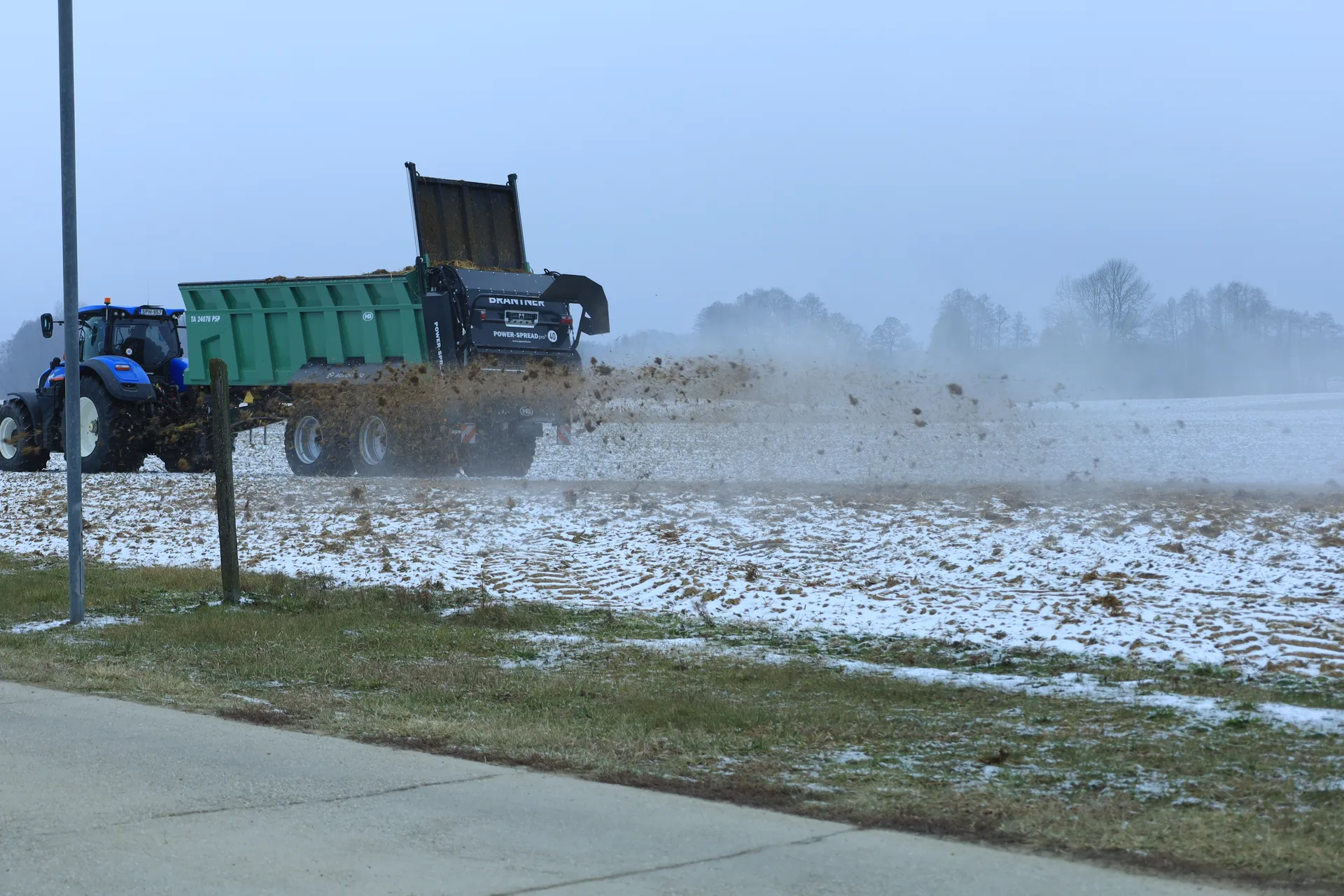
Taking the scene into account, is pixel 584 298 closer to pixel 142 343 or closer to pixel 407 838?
pixel 142 343

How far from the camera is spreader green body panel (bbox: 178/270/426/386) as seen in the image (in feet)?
67.9

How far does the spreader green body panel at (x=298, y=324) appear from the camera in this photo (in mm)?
20688

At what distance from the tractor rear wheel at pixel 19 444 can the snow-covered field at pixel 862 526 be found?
2.63 metres

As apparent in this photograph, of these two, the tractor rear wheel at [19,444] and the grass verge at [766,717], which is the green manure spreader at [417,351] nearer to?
the tractor rear wheel at [19,444]

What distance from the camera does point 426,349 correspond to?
66.8 ft

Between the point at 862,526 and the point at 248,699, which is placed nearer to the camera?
the point at 248,699

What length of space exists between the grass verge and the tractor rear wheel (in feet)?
55.5

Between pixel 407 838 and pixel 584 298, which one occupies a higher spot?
pixel 584 298

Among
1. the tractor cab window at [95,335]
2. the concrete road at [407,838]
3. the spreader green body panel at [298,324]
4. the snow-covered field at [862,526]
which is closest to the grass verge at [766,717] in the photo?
Answer: the concrete road at [407,838]

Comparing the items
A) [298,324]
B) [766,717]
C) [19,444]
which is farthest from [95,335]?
[766,717]

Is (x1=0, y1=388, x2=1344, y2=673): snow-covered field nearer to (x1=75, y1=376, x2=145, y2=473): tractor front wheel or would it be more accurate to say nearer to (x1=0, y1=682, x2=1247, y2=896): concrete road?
(x1=75, y1=376, x2=145, y2=473): tractor front wheel

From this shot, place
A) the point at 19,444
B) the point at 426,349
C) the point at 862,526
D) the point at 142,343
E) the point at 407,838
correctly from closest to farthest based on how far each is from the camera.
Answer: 1. the point at 407,838
2. the point at 862,526
3. the point at 426,349
4. the point at 142,343
5. the point at 19,444

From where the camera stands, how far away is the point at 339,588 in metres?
12.4

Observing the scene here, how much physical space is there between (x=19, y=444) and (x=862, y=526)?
1998 centimetres
